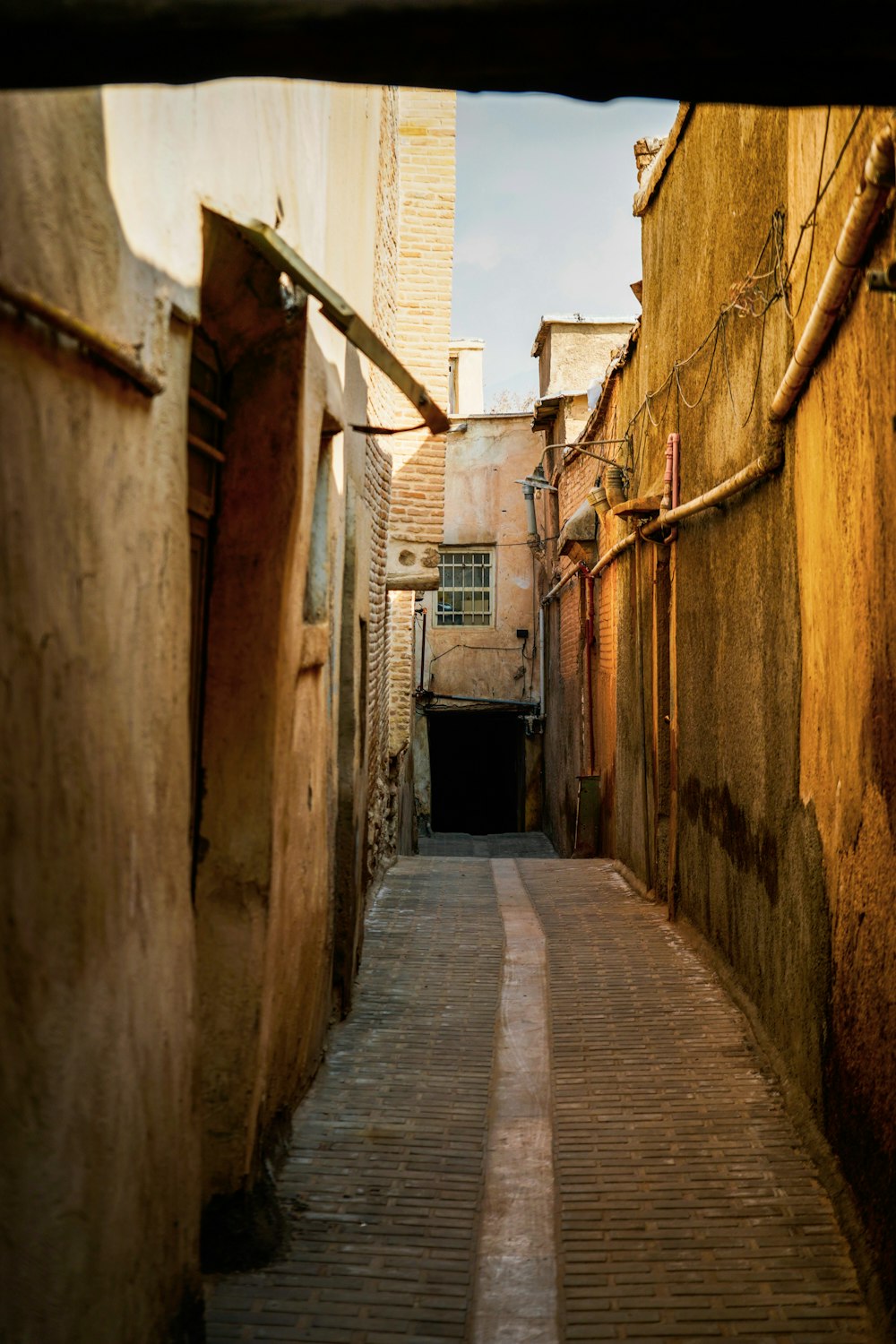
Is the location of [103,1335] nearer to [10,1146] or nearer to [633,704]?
[10,1146]

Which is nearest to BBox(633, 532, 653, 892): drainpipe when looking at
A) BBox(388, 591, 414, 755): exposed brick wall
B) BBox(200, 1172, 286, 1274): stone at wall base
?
BBox(388, 591, 414, 755): exposed brick wall

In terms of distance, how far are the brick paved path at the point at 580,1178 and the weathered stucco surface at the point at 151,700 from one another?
29 cm

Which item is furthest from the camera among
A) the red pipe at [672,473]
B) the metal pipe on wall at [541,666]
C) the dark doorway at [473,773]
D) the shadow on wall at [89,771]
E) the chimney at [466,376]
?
the chimney at [466,376]

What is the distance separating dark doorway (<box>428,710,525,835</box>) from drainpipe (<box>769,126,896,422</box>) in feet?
65.2

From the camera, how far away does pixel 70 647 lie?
2.48m

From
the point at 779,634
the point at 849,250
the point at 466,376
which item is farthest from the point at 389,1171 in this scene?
the point at 466,376

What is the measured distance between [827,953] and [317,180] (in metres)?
3.84

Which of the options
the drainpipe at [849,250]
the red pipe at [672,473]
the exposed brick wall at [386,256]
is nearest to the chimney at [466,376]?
the exposed brick wall at [386,256]

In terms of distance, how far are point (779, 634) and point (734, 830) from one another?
160cm

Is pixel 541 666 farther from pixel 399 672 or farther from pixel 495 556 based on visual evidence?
pixel 399 672

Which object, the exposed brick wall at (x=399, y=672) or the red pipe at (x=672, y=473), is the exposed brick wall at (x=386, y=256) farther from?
the exposed brick wall at (x=399, y=672)

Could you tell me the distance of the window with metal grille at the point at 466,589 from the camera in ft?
77.3

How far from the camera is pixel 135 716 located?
2.90 metres

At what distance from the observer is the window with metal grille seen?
2356cm
